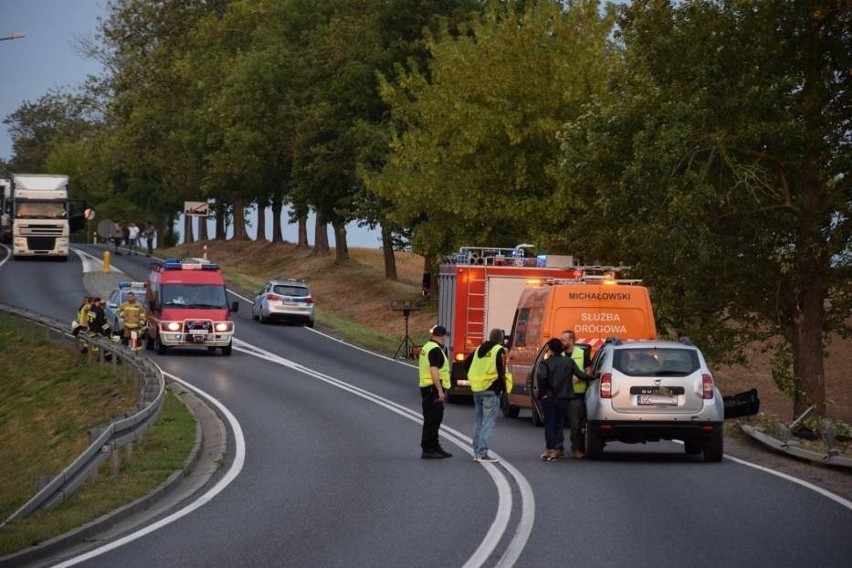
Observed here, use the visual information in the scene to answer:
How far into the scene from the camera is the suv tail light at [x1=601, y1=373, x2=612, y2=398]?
2127 centimetres

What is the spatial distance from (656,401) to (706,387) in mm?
677

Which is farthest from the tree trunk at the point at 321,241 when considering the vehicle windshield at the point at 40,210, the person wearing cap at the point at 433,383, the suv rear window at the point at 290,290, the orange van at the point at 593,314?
the person wearing cap at the point at 433,383

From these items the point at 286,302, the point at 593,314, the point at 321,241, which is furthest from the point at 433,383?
the point at 321,241

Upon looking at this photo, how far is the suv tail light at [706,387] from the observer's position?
69.2ft

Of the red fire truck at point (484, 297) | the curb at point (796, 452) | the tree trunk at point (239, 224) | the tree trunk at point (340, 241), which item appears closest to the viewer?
the curb at point (796, 452)

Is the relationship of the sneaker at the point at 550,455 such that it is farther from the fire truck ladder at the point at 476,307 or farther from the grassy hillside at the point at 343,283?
the grassy hillside at the point at 343,283

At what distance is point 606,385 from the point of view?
21.3 m

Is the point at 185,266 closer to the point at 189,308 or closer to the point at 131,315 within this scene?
the point at 189,308

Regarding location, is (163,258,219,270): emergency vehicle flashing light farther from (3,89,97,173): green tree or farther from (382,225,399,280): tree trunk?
(3,89,97,173): green tree

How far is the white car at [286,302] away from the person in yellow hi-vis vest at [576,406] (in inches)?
1341

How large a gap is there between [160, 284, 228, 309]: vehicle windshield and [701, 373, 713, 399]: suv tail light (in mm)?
24532

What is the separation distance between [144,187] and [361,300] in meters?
39.7

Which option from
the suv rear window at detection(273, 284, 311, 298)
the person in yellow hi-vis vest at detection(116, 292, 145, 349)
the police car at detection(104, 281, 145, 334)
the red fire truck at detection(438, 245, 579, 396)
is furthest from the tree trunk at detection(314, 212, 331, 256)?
the red fire truck at detection(438, 245, 579, 396)

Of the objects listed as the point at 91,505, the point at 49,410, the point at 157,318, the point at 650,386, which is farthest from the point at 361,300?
the point at 91,505
